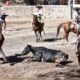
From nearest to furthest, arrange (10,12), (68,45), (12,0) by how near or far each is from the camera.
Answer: (68,45) → (10,12) → (12,0)

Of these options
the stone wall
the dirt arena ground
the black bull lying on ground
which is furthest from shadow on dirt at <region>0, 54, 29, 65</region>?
the stone wall

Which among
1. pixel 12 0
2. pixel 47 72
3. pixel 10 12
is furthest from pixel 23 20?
pixel 47 72

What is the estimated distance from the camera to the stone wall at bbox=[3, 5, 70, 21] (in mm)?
33094

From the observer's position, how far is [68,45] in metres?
19.8

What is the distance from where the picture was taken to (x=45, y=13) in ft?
111

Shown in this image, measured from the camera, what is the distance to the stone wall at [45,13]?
3309cm

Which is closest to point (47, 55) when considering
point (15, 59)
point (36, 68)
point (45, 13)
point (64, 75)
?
point (36, 68)

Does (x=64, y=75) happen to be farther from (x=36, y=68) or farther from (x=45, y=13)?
(x=45, y=13)

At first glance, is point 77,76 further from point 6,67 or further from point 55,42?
point 55,42

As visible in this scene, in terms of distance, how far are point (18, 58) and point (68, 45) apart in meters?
4.16

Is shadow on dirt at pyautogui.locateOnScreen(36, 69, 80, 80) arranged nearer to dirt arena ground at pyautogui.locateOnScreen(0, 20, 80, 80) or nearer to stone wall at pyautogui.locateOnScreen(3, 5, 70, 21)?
dirt arena ground at pyautogui.locateOnScreen(0, 20, 80, 80)

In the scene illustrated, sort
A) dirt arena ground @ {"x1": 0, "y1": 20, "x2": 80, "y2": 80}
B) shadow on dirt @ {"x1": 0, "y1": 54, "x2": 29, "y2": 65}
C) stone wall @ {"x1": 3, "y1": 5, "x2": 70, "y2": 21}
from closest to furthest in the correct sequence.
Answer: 1. dirt arena ground @ {"x1": 0, "y1": 20, "x2": 80, "y2": 80}
2. shadow on dirt @ {"x1": 0, "y1": 54, "x2": 29, "y2": 65}
3. stone wall @ {"x1": 3, "y1": 5, "x2": 70, "y2": 21}

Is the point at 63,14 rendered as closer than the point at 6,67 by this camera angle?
No

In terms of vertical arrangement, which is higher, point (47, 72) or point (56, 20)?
point (47, 72)
